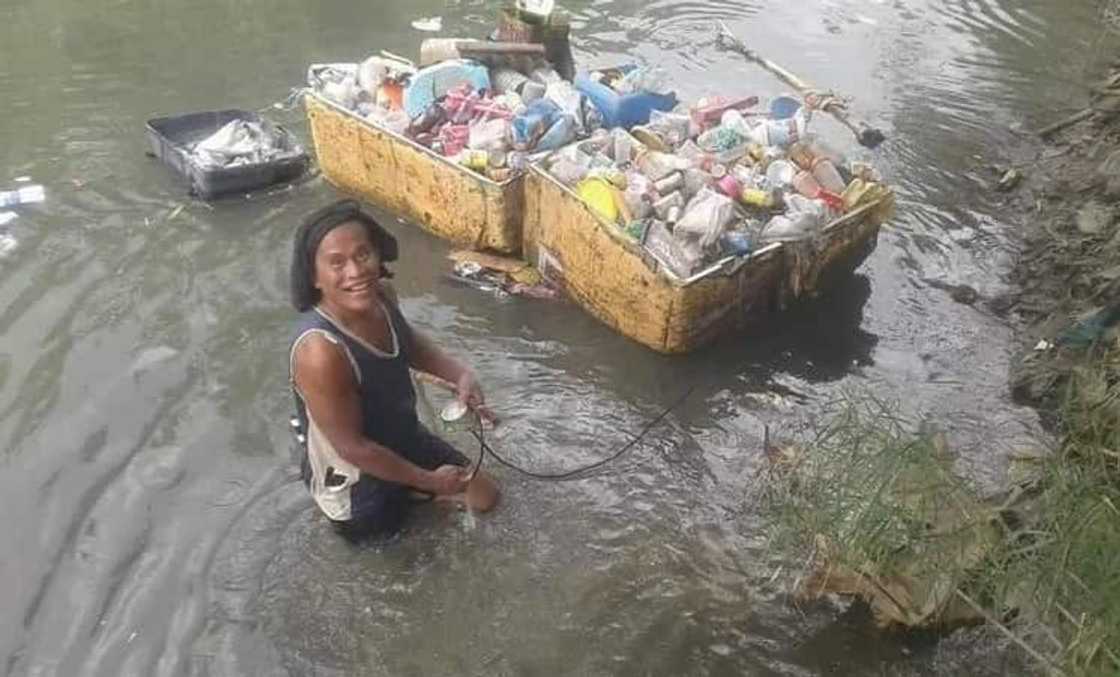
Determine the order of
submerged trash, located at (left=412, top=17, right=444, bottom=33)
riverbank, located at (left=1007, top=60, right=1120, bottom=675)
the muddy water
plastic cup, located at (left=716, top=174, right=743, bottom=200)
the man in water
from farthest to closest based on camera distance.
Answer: submerged trash, located at (left=412, top=17, right=444, bottom=33) < plastic cup, located at (left=716, top=174, right=743, bottom=200) < the muddy water < the man in water < riverbank, located at (left=1007, top=60, right=1120, bottom=675)

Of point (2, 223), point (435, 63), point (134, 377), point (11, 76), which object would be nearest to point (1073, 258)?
point (435, 63)

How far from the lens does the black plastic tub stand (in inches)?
260

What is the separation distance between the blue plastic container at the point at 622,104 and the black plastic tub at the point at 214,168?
6.68 feet

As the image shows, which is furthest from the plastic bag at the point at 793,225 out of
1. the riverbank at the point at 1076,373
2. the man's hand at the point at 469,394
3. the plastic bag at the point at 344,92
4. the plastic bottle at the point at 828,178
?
the plastic bag at the point at 344,92

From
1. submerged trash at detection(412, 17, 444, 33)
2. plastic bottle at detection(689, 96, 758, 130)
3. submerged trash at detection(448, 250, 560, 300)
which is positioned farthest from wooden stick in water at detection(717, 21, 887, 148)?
submerged trash at detection(412, 17, 444, 33)

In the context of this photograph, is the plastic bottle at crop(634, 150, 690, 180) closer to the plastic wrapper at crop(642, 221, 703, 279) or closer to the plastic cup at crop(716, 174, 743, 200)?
the plastic cup at crop(716, 174, 743, 200)

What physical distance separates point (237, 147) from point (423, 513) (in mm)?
3548

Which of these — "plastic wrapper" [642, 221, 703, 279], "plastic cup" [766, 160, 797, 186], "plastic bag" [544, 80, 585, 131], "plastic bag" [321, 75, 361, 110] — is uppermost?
"plastic bag" [544, 80, 585, 131]

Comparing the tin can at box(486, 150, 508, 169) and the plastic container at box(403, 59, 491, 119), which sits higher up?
the plastic container at box(403, 59, 491, 119)

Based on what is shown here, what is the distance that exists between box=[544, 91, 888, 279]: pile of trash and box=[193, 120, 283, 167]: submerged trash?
7.37 ft

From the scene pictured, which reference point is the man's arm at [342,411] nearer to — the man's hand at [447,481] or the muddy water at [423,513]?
the man's hand at [447,481]

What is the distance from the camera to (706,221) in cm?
503

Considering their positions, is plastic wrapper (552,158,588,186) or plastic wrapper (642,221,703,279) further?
plastic wrapper (552,158,588,186)

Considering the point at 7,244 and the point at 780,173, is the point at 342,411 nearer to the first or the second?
the point at 780,173
